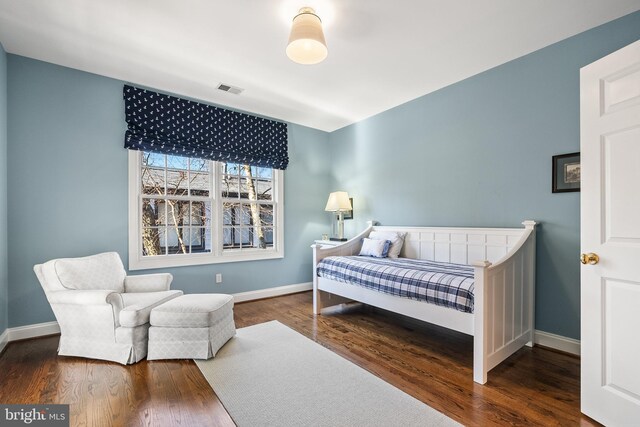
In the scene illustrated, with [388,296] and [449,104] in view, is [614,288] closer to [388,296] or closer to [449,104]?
[388,296]

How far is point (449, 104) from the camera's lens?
3355mm

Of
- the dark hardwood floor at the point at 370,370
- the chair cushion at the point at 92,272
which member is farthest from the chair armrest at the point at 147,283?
the dark hardwood floor at the point at 370,370

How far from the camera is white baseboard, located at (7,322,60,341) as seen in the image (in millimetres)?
2715

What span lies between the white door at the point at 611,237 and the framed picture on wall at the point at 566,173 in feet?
2.91

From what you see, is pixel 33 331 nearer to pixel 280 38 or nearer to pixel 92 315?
pixel 92 315

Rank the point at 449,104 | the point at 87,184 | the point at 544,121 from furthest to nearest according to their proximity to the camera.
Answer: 1. the point at 449,104
2. the point at 87,184
3. the point at 544,121

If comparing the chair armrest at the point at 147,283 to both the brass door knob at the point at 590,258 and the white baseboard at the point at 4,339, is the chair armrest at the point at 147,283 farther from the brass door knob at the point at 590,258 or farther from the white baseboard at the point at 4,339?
the brass door knob at the point at 590,258

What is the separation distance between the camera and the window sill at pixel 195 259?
3336 millimetres

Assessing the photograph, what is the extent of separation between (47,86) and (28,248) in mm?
1526

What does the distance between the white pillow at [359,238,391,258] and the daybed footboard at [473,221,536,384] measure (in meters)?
1.37

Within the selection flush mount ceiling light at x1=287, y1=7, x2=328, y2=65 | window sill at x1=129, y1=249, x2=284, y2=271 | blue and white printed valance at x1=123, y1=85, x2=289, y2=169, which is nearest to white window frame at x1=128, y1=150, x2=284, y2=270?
window sill at x1=129, y1=249, x2=284, y2=271

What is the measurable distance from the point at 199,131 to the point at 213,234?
1278mm

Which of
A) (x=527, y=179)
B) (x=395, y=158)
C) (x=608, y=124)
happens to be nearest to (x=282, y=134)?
(x=395, y=158)

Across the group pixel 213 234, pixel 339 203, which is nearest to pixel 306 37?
pixel 339 203
